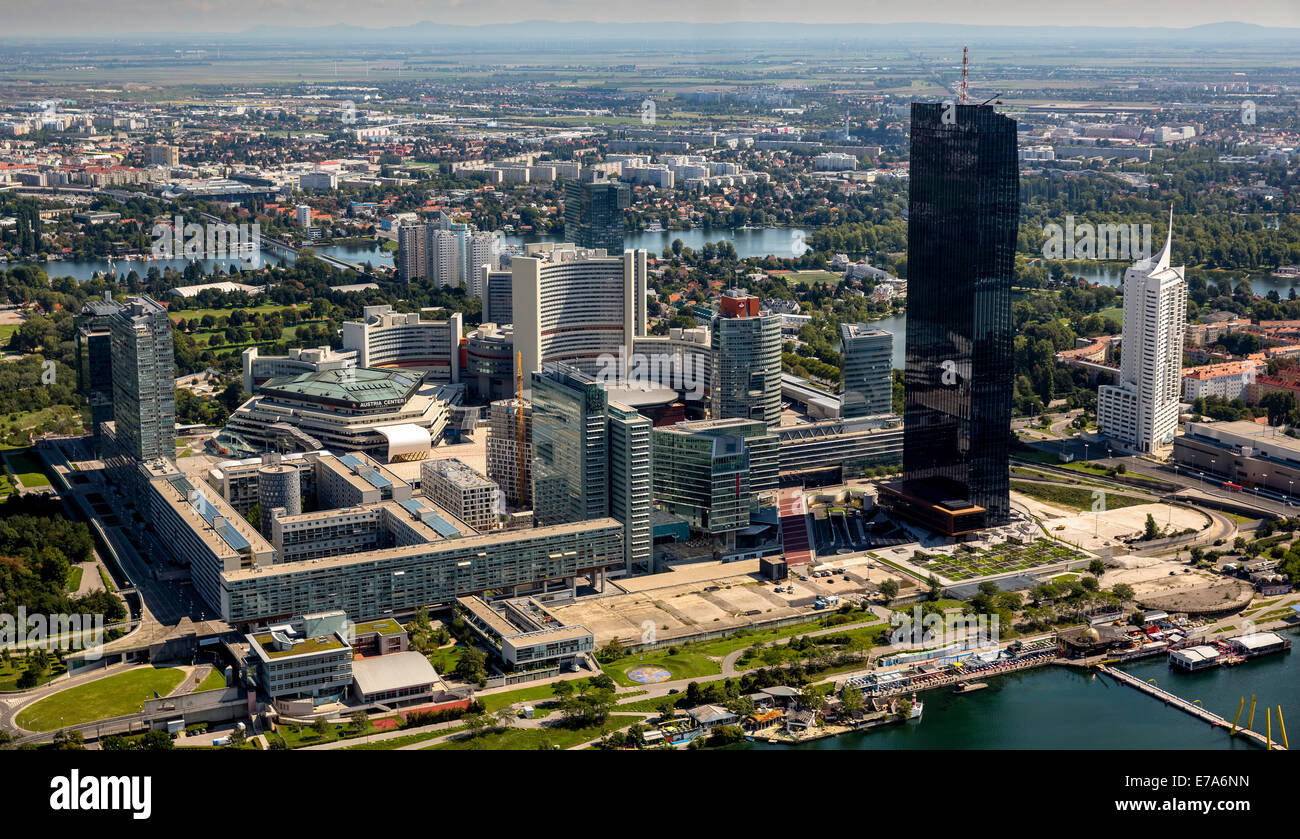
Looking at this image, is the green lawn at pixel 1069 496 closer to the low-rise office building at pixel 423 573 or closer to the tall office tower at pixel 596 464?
the tall office tower at pixel 596 464

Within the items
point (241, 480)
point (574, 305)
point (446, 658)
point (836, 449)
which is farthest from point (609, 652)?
point (574, 305)

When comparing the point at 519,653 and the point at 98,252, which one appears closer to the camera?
the point at 519,653

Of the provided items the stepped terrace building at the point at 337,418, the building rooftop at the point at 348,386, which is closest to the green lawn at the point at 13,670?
the stepped terrace building at the point at 337,418

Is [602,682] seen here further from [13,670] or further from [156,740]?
[13,670]

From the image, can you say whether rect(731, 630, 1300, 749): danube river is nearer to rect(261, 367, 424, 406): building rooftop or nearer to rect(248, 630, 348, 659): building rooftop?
rect(248, 630, 348, 659): building rooftop
